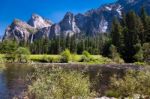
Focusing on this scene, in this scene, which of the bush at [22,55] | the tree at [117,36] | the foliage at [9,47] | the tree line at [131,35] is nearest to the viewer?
the tree line at [131,35]

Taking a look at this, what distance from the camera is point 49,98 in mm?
16906

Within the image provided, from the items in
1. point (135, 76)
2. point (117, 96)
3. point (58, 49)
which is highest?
point (58, 49)

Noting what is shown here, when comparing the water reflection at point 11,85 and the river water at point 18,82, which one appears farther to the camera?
the water reflection at point 11,85

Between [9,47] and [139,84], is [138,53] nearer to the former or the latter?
[9,47]

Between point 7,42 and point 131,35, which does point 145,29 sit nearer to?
point 131,35

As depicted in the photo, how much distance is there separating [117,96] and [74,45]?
158055 mm

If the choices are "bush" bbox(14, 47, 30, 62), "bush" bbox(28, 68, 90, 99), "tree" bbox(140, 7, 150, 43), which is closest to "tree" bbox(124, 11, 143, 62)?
"tree" bbox(140, 7, 150, 43)

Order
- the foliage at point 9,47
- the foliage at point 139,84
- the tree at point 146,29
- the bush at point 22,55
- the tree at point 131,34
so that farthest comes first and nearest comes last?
the foliage at point 9,47, the bush at point 22,55, the tree at point 146,29, the tree at point 131,34, the foliage at point 139,84

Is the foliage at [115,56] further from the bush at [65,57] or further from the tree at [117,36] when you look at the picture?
the bush at [65,57]

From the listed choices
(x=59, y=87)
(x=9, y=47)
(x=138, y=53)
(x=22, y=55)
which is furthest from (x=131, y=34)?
(x=59, y=87)

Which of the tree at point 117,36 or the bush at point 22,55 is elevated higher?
the tree at point 117,36

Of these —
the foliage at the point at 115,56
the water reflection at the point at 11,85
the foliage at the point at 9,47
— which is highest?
the foliage at the point at 9,47

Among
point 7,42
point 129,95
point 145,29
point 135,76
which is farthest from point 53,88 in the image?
point 7,42

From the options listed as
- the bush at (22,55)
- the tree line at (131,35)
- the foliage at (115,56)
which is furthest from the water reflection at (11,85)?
the bush at (22,55)
